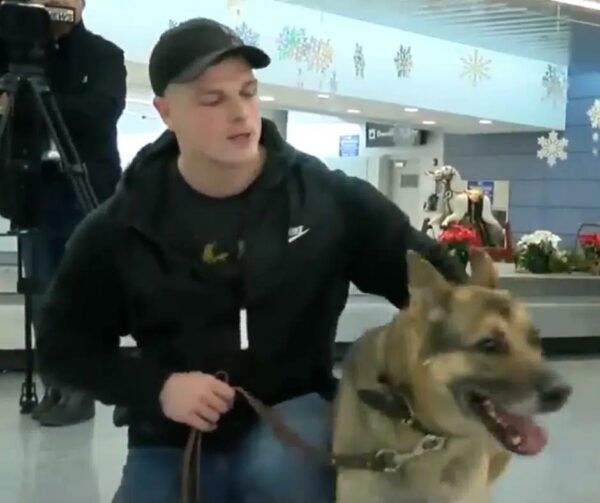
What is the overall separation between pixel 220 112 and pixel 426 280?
428mm

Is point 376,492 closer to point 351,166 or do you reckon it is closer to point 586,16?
point 586,16

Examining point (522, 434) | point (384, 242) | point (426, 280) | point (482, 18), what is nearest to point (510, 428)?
point (522, 434)

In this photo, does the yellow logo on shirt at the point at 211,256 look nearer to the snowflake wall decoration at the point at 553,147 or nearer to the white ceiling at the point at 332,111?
the white ceiling at the point at 332,111

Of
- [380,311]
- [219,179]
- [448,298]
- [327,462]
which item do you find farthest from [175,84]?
[380,311]

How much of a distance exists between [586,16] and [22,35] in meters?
5.72

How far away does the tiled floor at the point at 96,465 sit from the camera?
2785mm

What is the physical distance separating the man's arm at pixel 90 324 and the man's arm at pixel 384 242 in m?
0.40

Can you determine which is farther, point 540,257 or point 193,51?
point 540,257

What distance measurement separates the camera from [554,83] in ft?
31.2

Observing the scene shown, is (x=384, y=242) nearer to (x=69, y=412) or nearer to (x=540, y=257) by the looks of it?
(x=69, y=412)

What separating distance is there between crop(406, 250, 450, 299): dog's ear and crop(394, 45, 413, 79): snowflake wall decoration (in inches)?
259

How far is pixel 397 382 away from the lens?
1.63 m

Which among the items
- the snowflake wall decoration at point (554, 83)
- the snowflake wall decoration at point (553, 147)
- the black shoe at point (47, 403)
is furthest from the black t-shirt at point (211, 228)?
the snowflake wall decoration at point (553, 147)

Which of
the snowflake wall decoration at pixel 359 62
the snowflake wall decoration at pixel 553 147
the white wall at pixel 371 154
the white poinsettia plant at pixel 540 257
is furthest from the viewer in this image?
the white wall at pixel 371 154
